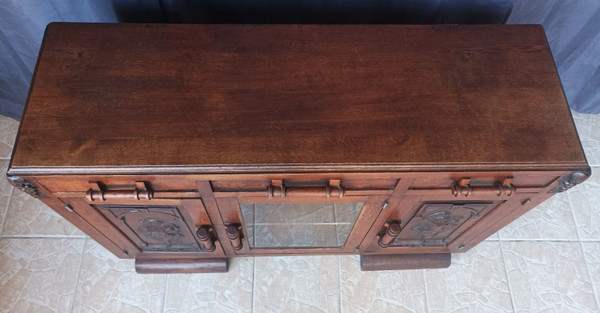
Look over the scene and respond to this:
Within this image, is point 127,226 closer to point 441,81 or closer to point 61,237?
point 61,237

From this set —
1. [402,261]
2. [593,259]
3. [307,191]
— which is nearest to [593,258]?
[593,259]

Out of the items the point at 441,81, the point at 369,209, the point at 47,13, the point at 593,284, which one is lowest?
the point at 593,284

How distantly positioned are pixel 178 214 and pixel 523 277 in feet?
3.36

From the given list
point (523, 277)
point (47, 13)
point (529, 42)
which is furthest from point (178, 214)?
point (523, 277)

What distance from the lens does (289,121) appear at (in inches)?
29.6

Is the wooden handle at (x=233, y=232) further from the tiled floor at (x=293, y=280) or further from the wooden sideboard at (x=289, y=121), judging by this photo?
the tiled floor at (x=293, y=280)

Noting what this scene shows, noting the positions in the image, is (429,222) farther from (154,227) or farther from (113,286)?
(113,286)

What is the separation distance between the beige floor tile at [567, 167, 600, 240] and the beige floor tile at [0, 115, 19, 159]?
1847 millimetres

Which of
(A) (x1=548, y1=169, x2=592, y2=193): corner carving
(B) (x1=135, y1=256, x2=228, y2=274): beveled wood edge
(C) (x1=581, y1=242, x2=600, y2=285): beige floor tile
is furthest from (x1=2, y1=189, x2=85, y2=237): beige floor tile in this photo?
(C) (x1=581, y1=242, x2=600, y2=285): beige floor tile

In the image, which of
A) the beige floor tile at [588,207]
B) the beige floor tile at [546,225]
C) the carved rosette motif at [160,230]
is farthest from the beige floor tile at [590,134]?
the carved rosette motif at [160,230]

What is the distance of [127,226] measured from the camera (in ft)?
3.18

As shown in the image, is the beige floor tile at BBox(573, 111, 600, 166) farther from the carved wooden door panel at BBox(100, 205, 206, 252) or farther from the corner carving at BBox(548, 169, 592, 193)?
the carved wooden door panel at BBox(100, 205, 206, 252)

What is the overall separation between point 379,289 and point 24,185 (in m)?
0.94

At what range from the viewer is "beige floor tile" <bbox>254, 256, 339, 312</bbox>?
3.95 feet
